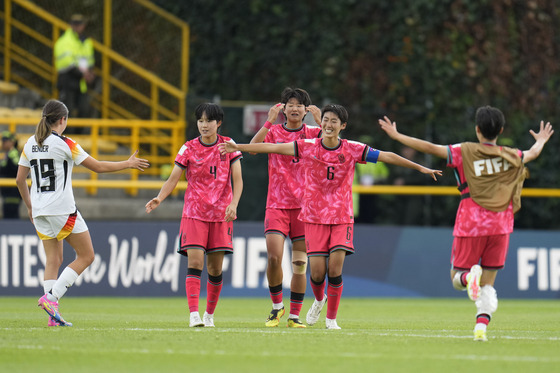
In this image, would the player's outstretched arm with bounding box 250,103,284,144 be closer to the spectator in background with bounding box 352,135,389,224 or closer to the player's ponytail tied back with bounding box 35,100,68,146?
the player's ponytail tied back with bounding box 35,100,68,146

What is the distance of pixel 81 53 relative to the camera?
1995cm

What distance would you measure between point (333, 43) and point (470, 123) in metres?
4.60

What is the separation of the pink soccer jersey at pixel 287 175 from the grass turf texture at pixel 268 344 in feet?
4.00

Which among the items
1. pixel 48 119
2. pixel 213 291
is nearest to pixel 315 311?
pixel 213 291

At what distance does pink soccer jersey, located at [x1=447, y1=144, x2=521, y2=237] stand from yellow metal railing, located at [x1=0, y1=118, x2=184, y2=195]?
33.3 feet

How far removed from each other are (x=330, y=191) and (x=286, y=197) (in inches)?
31.1

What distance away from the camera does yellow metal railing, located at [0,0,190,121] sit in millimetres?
20719

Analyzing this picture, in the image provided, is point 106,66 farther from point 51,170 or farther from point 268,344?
point 268,344

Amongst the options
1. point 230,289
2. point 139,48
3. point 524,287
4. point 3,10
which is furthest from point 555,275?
point 3,10

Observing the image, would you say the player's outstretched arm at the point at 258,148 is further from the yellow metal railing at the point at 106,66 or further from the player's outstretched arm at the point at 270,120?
the yellow metal railing at the point at 106,66

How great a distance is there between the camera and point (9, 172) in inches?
665

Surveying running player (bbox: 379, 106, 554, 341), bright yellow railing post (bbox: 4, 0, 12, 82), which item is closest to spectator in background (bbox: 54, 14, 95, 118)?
bright yellow railing post (bbox: 4, 0, 12, 82)

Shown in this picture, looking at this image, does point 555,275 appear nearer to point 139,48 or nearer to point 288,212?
point 288,212

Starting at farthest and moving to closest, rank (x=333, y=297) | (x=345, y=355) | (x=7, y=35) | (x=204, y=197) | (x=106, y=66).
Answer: (x=7, y=35) → (x=106, y=66) → (x=204, y=197) → (x=333, y=297) → (x=345, y=355)
